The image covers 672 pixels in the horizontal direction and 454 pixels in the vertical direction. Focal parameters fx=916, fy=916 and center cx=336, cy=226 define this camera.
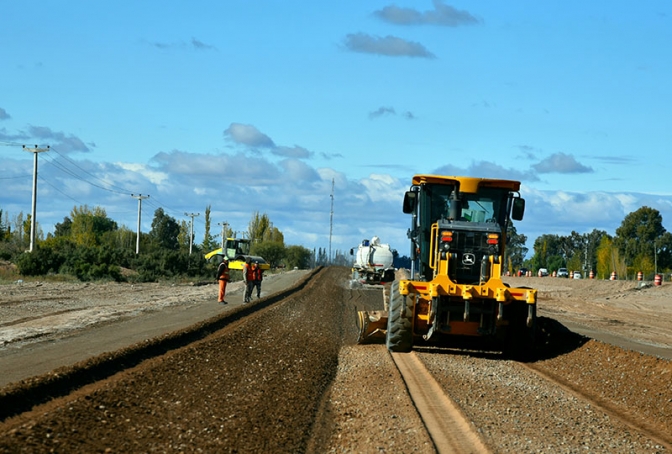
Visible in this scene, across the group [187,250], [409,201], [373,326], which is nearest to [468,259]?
[409,201]

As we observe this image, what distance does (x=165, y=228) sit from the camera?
16975 centimetres

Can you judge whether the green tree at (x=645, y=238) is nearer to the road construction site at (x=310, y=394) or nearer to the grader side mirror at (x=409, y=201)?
the road construction site at (x=310, y=394)

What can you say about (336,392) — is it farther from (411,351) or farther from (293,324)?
(293,324)

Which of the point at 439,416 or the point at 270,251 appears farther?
the point at 270,251

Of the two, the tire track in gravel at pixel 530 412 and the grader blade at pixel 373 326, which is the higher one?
the grader blade at pixel 373 326

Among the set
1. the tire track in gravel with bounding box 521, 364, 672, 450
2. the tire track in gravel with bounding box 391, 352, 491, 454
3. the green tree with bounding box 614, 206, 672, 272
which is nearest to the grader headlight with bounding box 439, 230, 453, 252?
the tire track in gravel with bounding box 391, 352, 491, 454

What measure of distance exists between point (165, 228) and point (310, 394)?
522ft

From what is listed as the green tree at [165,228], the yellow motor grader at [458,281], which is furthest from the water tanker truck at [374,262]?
the green tree at [165,228]

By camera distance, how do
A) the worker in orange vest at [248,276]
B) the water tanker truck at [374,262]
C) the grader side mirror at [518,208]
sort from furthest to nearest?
1. the water tanker truck at [374,262]
2. the worker in orange vest at [248,276]
3. the grader side mirror at [518,208]

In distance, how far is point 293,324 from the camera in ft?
87.0

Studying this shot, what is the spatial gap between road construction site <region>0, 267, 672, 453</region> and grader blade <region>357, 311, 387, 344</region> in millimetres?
299

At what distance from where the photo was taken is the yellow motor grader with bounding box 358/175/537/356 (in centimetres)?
1820

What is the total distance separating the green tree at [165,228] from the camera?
168 metres

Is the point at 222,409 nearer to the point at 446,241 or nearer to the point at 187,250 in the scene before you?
the point at 446,241
